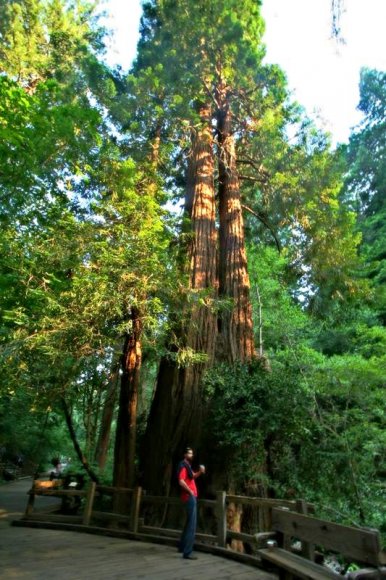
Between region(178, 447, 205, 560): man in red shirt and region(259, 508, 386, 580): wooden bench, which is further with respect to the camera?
region(178, 447, 205, 560): man in red shirt

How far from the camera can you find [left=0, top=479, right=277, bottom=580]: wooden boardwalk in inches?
174

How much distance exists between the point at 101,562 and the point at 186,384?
12.3 ft

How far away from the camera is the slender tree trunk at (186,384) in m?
7.95

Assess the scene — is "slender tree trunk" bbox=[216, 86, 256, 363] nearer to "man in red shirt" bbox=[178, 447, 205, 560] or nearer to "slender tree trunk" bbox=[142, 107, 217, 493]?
"slender tree trunk" bbox=[142, 107, 217, 493]

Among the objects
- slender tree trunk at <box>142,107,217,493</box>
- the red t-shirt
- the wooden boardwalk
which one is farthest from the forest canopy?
the wooden boardwalk

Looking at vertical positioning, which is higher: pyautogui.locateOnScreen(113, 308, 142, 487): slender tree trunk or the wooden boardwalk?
pyautogui.locateOnScreen(113, 308, 142, 487): slender tree trunk

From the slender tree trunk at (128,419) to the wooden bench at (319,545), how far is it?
4.54 m

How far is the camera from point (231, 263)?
10633mm

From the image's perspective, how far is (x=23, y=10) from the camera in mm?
13000

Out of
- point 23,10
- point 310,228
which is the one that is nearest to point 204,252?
point 310,228

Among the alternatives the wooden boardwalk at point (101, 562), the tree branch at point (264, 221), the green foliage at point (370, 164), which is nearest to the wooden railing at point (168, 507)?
the wooden boardwalk at point (101, 562)

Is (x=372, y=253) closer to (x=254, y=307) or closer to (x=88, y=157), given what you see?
(x=254, y=307)

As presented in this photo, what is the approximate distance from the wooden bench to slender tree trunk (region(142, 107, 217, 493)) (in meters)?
3.59

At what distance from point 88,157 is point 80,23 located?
7344 millimetres
